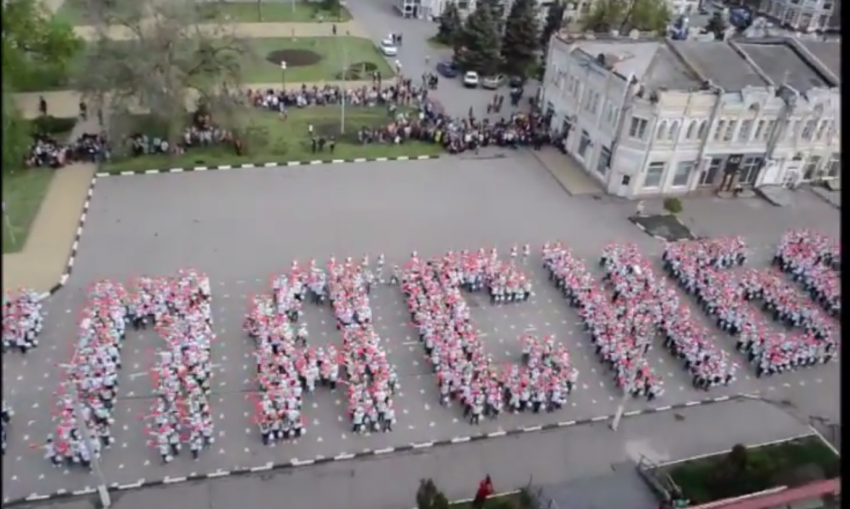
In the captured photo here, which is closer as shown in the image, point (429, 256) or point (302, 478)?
point (302, 478)

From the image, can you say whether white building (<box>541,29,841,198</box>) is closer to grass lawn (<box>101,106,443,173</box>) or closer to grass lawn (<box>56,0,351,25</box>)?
grass lawn (<box>101,106,443,173</box>)

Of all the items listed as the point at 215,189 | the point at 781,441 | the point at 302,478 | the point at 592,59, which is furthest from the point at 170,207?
the point at 781,441

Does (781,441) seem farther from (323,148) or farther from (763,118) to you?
(323,148)

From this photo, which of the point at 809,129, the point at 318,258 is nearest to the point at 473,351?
the point at 318,258

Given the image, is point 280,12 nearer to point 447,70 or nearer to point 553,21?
point 447,70

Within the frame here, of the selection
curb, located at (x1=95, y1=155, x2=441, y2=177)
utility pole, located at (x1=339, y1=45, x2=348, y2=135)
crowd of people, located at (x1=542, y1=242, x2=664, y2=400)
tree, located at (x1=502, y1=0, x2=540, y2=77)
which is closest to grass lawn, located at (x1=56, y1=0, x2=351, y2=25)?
utility pole, located at (x1=339, y1=45, x2=348, y2=135)
